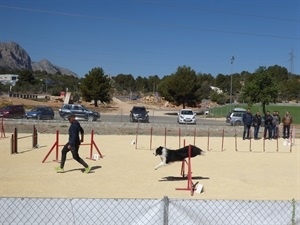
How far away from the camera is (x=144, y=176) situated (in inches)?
474

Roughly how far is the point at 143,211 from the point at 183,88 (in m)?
55.3

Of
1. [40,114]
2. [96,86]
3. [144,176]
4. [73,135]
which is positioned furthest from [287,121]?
[96,86]

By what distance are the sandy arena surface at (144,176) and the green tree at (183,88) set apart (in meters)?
40.9

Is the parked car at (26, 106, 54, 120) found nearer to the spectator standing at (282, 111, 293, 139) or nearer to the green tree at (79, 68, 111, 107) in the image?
the spectator standing at (282, 111, 293, 139)

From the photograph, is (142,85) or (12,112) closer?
(12,112)

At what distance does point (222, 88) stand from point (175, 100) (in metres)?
99.9

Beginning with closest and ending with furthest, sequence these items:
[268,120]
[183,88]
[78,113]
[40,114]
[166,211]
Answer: [166,211]
[268,120]
[40,114]
[78,113]
[183,88]

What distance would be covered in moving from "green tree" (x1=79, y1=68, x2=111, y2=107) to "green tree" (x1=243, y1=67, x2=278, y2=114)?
25.3m

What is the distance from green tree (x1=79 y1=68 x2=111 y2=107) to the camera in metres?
65.0

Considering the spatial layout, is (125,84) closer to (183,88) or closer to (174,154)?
(183,88)

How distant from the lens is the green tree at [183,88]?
59.5m

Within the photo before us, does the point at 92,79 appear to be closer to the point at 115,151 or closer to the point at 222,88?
the point at 115,151

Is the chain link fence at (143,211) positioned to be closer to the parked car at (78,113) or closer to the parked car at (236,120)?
the parked car at (236,120)


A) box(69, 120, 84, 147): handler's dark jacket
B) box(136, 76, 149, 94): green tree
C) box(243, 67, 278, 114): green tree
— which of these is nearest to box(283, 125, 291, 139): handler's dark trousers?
box(69, 120, 84, 147): handler's dark jacket
